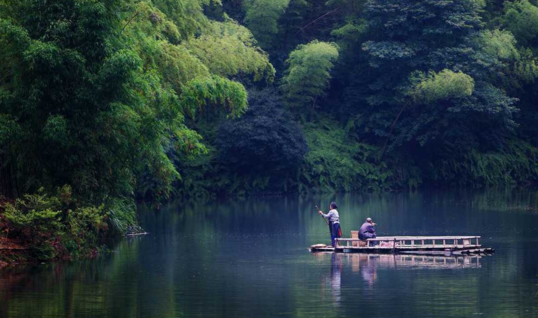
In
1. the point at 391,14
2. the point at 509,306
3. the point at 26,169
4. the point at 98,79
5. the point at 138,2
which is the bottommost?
the point at 509,306

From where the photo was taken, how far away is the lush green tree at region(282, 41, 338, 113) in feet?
206

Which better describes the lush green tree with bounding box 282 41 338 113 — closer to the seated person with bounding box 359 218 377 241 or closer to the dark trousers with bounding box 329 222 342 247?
the dark trousers with bounding box 329 222 342 247

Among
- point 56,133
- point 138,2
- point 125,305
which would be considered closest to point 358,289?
point 125,305

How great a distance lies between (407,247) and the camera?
30.7 m

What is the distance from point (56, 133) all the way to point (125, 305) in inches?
320

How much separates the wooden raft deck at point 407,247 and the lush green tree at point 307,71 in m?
31.4

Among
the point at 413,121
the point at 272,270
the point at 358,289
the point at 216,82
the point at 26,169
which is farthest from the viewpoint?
the point at 413,121

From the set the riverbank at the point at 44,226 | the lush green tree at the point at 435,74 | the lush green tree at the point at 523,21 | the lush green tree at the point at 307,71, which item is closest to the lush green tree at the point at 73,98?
the riverbank at the point at 44,226

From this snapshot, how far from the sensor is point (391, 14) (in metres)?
64.8

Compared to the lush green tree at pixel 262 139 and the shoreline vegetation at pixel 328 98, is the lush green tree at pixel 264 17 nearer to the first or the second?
the shoreline vegetation at pixel 328 98

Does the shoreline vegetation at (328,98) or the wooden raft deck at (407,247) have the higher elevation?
the shoreline vegetation at (328,98)

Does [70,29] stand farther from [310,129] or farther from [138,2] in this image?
[310,129]

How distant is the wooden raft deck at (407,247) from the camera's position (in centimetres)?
2989

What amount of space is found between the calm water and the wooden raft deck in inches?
23.9
